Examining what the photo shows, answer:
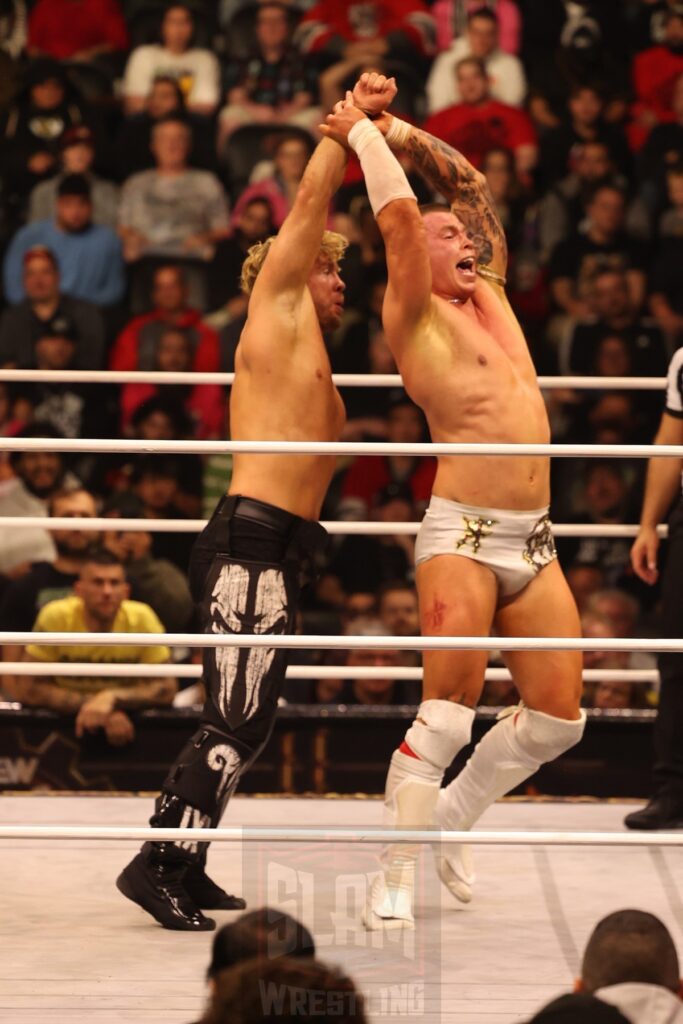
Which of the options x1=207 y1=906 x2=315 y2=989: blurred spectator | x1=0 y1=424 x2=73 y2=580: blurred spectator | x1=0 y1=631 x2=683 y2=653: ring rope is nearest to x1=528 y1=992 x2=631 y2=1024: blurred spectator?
x1=207 y1=906 x2=315 y2=989: blurred spectator

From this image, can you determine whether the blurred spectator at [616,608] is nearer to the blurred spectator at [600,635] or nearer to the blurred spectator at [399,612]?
the blurred spectator at [600,635]

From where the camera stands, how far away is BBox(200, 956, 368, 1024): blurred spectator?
5.80 ft

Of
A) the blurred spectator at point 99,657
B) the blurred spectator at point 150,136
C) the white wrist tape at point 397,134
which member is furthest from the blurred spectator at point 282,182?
the white wrist tape at point 397,134

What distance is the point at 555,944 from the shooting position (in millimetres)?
3123

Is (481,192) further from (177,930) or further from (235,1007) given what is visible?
(235,1007)

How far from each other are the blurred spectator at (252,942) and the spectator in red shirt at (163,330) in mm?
4166

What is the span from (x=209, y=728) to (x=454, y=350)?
88 cm

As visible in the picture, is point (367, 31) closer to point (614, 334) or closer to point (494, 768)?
point (614, 334)

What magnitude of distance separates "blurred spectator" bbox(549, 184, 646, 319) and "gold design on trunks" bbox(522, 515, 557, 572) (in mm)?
3300

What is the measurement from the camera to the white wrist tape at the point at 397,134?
3342 millimetres

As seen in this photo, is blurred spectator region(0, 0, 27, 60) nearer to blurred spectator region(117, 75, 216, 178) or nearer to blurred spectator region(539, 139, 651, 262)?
blurred spectator region(117, 75, 216, 178)

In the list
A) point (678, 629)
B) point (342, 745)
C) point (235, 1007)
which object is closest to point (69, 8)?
point (342, 745)

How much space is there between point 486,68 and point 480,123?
1.19 feet

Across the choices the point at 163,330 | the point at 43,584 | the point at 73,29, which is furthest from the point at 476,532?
the point at 73,29
